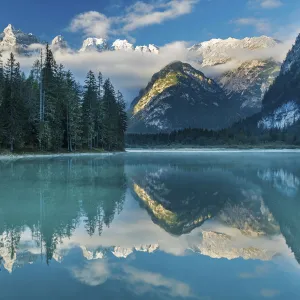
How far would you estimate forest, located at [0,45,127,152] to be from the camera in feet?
219

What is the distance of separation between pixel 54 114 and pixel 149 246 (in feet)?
222

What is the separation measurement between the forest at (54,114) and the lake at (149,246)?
4888cm

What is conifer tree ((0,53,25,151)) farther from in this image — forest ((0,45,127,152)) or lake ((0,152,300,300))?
lake ((0,152,300,300))

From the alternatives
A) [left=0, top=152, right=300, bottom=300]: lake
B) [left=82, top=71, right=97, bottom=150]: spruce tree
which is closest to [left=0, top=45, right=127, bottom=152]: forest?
[left=82, top=71, right=97, bottom=150]: spruce tree

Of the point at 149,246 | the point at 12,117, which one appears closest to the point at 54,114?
the point at 12,117

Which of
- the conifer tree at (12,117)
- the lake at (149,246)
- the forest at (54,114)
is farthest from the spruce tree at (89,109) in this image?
the lake at (149,246)

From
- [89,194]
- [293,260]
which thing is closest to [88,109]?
[89,194]

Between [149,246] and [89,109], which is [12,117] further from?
[149,246]

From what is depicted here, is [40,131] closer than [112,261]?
No

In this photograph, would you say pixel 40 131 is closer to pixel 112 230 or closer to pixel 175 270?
pixel 112 230

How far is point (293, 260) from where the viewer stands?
33.4 ft

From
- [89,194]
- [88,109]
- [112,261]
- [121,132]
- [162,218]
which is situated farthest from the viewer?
[121,132]

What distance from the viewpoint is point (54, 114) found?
7506 cm

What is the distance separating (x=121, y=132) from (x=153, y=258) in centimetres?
10128
